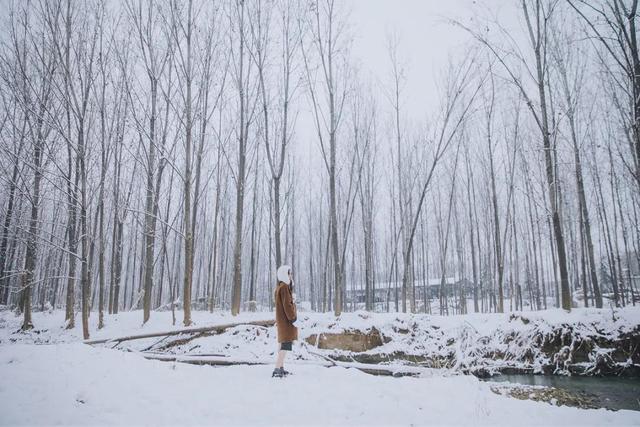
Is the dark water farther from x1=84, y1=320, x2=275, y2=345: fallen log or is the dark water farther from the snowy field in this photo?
x1=84, y1=320, x2=275, y2=345: fallen log

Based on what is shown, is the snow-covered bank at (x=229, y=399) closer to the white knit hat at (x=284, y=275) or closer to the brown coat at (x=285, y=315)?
the brown coat at (x=285, y=315)

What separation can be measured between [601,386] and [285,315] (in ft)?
23.4

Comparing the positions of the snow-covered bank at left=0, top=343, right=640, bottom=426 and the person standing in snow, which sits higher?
the person standing in snow

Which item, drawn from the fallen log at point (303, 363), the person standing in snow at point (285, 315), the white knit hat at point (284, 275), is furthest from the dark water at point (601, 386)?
the white knit hat at point (284, 275)

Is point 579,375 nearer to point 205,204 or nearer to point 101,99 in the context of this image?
point 101,99

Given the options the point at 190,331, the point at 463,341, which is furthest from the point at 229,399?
the point at 463,341

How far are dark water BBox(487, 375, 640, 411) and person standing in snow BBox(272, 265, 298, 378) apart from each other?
18.2ft

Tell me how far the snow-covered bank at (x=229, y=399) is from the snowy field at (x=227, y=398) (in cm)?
1

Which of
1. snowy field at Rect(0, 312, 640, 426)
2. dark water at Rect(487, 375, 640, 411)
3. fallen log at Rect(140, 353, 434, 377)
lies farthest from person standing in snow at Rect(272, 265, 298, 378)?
dark water at Rect(487, 375, 640, 411)

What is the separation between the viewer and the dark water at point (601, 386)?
5.77 m

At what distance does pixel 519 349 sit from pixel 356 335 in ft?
14.6

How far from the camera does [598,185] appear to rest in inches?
666

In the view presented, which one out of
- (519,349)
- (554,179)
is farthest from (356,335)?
(554,179)

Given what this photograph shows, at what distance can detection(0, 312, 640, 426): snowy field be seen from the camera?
10.4 ft
